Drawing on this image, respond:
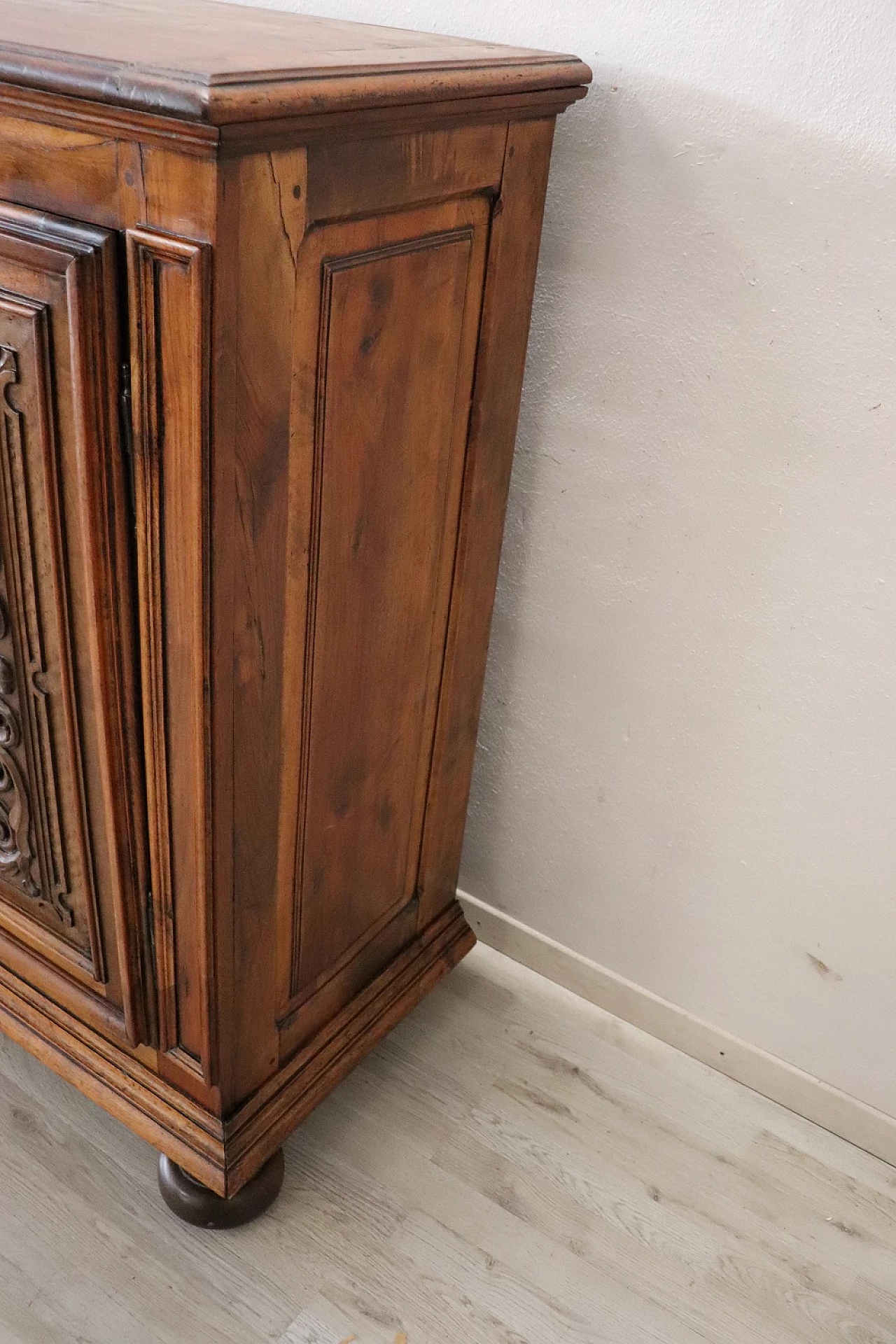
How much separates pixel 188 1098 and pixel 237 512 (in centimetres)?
64

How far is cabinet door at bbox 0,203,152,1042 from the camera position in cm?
82

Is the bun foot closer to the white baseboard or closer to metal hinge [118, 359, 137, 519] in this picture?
the white baseboard

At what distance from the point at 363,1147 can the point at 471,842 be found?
0.42m

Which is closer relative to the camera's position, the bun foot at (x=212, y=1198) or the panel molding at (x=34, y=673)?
the panel molding at (x=34, y=673)

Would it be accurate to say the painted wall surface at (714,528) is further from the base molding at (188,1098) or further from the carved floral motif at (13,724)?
the carved floral motif at (13,724)

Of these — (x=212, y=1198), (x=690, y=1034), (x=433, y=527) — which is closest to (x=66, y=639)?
(x=433, y=527)

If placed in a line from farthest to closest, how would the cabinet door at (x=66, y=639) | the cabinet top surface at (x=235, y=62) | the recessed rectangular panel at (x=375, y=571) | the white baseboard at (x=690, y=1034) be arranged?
the white baseboard at (x=690, y=1034) < the recessed rectangular panel at (x=375, y=571) < the cabinet door at (x=66, y=639) < the cabinet top surface at (x=235, y=62)

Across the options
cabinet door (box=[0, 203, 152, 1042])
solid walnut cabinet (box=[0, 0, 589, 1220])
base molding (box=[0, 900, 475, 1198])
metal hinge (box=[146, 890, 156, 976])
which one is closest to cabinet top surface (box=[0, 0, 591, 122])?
solid walnut cabinet (box=[0, 0, 589, 1220])

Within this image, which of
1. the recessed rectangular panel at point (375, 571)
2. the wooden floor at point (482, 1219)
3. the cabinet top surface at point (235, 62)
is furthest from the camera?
the wooden floor at point (482, 1219)

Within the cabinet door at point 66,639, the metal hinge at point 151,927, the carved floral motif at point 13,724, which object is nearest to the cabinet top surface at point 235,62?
the cabinet door at point 66,639

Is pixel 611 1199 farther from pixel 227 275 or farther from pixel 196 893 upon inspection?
pixel 227 275

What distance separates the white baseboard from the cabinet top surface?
1044 millimetres

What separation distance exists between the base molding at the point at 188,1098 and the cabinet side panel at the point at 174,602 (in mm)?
69

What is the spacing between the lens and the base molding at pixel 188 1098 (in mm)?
1135
